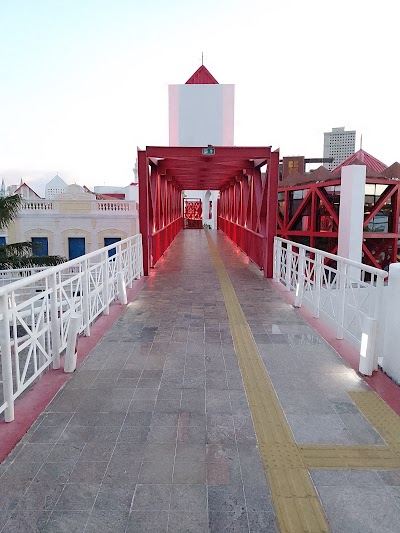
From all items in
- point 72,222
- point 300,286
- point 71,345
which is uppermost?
point 72,222

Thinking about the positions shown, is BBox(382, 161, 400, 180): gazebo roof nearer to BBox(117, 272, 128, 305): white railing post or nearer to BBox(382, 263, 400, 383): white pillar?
BBox(117, 272, 128, 305): white railing post

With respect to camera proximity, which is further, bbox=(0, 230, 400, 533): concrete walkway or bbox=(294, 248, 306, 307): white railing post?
bbox=(294, 248, 306, 307): white railing post

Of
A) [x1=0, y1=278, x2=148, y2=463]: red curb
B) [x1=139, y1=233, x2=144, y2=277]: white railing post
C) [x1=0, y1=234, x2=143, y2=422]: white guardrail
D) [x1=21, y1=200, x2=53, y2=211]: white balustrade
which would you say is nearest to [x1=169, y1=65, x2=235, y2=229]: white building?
[x1=21, y1=200, x2=53, y2=211]: white balustrade

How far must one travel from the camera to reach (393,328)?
3846 millimetres

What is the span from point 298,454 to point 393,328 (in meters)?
1.75

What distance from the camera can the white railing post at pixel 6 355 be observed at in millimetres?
3000

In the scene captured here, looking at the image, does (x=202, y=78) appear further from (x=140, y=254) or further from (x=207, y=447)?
(x=207, y=447)

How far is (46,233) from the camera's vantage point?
87.5 ft

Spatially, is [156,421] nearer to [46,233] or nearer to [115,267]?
[115,267]

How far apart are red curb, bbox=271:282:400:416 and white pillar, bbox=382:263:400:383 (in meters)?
0.12

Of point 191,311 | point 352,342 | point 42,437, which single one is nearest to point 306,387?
point 352,342

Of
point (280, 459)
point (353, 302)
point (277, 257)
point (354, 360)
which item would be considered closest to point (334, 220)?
point (277, 257)

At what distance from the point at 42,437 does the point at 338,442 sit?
2.14m

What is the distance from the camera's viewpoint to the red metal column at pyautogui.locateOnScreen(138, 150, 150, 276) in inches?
399
